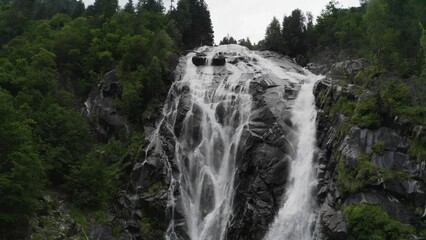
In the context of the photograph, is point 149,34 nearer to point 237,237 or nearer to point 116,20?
point 116,20

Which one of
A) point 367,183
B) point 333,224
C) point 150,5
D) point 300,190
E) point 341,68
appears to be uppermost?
point 150,5

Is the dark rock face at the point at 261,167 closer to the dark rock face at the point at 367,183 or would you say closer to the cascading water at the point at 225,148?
the cascading water at the point at 225,148

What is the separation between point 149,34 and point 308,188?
27.8 meters

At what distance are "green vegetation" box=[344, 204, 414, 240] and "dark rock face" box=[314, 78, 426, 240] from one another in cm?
56

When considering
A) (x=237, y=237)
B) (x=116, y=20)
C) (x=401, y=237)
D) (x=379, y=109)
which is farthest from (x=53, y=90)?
(x=401, y=237)

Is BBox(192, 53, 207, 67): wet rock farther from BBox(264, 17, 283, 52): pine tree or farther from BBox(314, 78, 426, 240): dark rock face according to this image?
BBox(314, 78, 426, 240): dark rock face

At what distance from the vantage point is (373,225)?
25.5 m

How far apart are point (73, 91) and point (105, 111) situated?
24.8 feet

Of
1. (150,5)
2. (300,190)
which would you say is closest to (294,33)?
(150,5)

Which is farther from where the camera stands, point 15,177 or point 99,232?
point 99,232

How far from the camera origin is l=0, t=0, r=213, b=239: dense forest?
26703 millimetres

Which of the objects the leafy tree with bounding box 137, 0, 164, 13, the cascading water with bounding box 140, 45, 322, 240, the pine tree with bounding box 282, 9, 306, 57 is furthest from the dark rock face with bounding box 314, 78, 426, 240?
the leafy tree with bounding box 137, 0, 164, 13

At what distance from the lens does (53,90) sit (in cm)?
4138

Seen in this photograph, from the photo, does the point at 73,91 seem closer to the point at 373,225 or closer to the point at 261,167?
the point at 261,167
